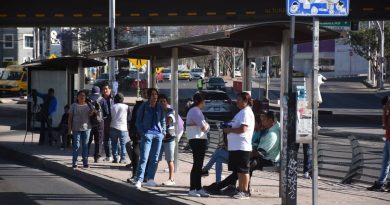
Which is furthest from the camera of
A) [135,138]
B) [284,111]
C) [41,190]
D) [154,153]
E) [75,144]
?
[75,144]

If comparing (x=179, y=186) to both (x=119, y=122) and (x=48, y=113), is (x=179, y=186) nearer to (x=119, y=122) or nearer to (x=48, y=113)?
(x=119, y=122)

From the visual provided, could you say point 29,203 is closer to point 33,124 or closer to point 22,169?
point 22,169

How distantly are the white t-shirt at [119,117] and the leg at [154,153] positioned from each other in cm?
287

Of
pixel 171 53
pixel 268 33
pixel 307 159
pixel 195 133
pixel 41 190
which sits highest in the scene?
pixel 268 33

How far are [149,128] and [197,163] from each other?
1.28 m

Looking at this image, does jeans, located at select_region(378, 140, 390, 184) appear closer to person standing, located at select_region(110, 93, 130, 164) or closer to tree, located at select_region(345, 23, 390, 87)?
person standing, located at select_region(110, 93, 130, 164)

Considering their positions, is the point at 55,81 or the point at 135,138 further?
the point at 55,81

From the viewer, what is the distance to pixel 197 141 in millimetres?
11586

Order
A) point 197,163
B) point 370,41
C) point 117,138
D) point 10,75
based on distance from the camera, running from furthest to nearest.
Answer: point 370,41, point 10,75, point 117,138, point 197,163

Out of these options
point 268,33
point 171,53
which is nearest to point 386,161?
point 268,33

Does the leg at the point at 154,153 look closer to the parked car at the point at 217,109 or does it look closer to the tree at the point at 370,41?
the parked car at the point at 217,109

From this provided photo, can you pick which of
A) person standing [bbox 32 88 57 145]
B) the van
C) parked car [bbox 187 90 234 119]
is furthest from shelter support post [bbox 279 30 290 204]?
the van

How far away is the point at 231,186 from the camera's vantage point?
38.3 ft

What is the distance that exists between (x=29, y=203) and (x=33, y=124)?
34.5 ft
